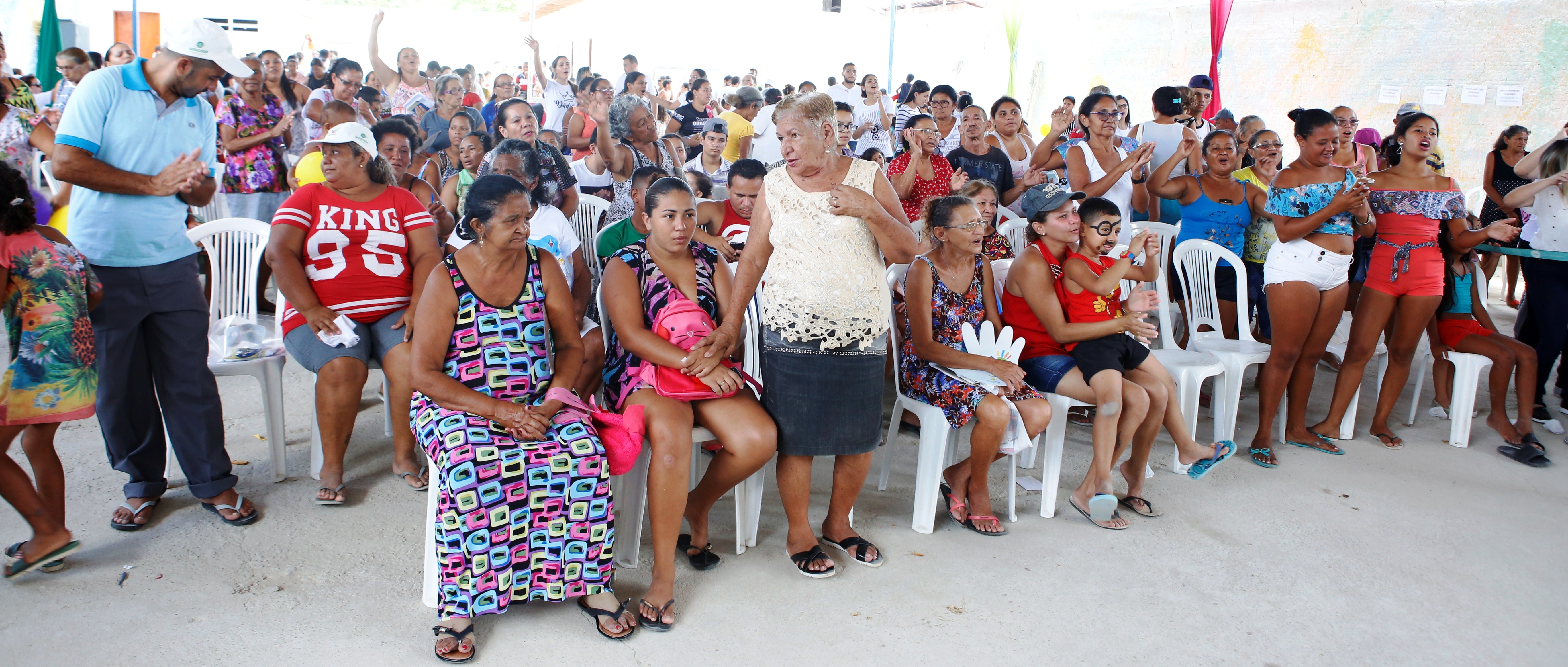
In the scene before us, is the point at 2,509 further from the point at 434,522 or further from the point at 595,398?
the point at 595,398

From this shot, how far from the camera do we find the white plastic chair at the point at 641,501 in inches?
108

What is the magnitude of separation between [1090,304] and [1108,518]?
0.84 m

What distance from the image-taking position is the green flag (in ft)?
26.6

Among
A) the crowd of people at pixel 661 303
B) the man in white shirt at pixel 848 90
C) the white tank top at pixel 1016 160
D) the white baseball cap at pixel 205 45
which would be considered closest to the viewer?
the crowd of people at pixel 661 303

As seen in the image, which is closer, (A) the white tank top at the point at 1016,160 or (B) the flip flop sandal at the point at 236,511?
(B) the flip flop sandal at the point at 236,511

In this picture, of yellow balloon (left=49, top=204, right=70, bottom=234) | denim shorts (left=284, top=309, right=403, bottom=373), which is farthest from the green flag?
denim shorts (left=284, top=309, right=403, bottom=373)

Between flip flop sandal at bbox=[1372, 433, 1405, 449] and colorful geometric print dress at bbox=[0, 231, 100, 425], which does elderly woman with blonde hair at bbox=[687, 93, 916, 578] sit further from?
flip flop sandal at bbox=[1372, 433, 1405, 449]

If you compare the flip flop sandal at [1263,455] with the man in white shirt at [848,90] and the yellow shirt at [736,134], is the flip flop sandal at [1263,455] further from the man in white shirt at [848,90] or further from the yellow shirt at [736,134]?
the man in white shirt at [848,90]

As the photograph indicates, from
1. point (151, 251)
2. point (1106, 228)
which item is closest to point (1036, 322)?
point (1106, 228)

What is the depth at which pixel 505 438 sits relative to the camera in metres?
2.41

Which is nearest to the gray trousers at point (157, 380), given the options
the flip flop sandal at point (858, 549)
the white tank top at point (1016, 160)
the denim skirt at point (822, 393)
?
the denim skirt at point (822, 393)

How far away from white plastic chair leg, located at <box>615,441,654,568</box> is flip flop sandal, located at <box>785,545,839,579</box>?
0.51 meters

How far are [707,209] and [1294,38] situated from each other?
1020 centimetres

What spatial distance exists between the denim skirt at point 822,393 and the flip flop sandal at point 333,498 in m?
1.61
